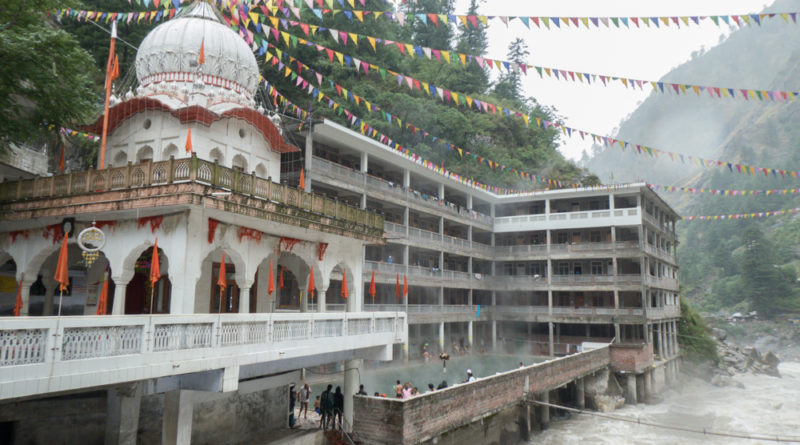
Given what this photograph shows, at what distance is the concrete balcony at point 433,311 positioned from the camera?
33.5 metres

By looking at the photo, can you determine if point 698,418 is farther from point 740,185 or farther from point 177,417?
point 740,185

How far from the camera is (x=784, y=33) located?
199 m

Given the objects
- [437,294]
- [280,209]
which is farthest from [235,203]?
[437,294]

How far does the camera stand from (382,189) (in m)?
33.9

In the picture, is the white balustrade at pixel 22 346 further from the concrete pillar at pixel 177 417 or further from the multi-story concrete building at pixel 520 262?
the multi-story concrete building at pixel 520 262

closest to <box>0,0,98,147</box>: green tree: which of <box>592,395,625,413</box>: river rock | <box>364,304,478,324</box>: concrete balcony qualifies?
<box>364,304,478,324</box>: concrete balcony

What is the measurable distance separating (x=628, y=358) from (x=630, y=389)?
196cm

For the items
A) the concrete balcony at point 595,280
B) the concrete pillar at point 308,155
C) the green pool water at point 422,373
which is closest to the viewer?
the green pool water at point 422,373

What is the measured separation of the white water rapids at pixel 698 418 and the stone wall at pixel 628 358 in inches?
89.1

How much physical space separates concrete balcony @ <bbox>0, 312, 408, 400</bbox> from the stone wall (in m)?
22.8

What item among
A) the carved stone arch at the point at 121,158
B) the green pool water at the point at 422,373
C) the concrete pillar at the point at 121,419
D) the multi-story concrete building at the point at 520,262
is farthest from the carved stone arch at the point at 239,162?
the multi-story concrete building at the point at 520,262

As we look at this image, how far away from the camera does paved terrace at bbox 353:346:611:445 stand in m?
15.1

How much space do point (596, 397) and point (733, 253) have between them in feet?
283

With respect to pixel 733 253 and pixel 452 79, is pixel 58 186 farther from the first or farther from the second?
pixel 733 253
